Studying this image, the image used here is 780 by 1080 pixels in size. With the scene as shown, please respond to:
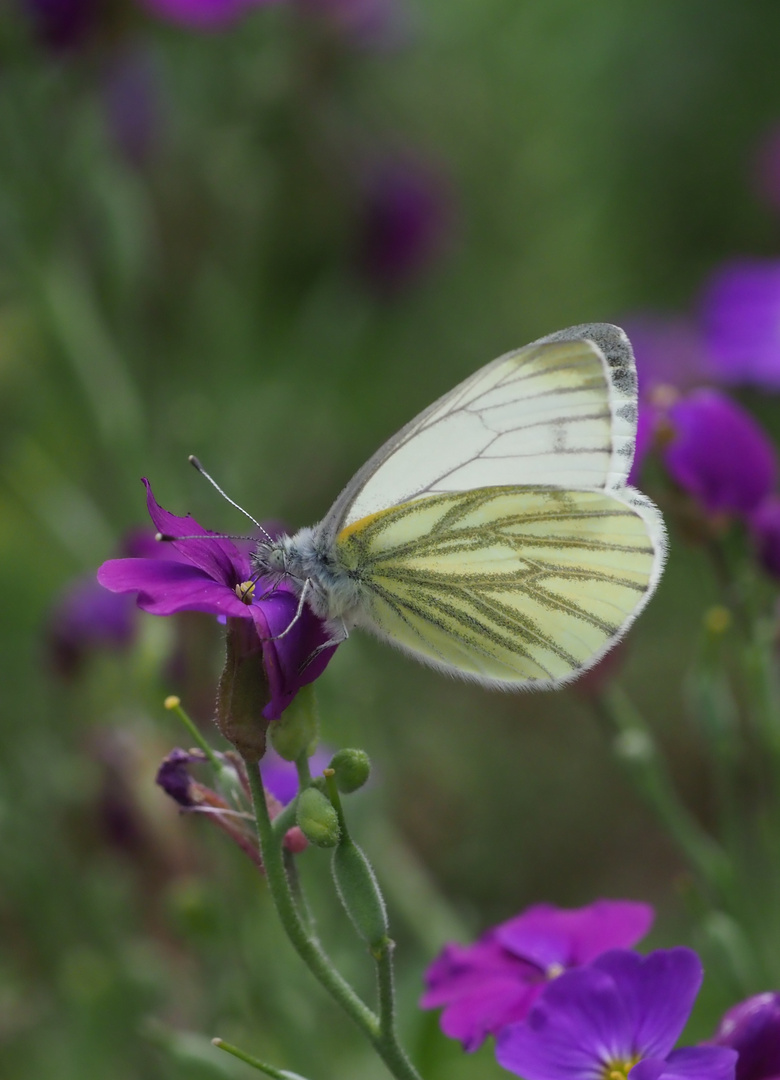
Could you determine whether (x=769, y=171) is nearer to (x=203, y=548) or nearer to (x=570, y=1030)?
(x=203, y=548)

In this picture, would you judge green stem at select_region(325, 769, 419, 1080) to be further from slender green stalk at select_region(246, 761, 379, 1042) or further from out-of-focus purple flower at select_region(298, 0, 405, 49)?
out-of-focus purple flower at select_region(298, 0, 405, 49)

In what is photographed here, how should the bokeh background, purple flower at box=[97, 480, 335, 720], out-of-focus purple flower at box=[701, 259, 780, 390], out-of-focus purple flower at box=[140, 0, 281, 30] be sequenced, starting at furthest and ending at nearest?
out-of-focus purple flower at box=[140, 0, 281, 30] → out-of-focus purple flower at box=[701, 259, 780, 390] → the bokeh background → purple flower at box=[97, 480, 335, 720]

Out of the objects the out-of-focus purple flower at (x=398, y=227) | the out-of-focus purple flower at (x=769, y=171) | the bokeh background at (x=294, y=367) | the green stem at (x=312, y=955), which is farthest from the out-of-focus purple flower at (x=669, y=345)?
the green stem at (x=312, y=955)

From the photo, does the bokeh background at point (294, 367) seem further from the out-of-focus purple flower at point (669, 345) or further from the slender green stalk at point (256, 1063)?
the slender green stalk at point (256, 1063)

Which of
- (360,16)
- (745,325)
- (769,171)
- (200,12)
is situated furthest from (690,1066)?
(769,171)

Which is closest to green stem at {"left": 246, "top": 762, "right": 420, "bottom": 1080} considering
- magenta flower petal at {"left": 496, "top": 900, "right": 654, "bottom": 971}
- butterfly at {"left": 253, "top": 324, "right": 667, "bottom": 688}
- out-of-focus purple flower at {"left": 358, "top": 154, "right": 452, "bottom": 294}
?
magenta flower petal at {"left": 496, "top": 900, "right": 654, "bottom": 971}

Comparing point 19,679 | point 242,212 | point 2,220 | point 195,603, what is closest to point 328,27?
point 242,212

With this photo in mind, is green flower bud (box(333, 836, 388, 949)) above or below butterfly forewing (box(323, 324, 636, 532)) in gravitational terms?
below

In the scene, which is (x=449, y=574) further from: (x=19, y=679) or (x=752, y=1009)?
(x=19, y=679)
